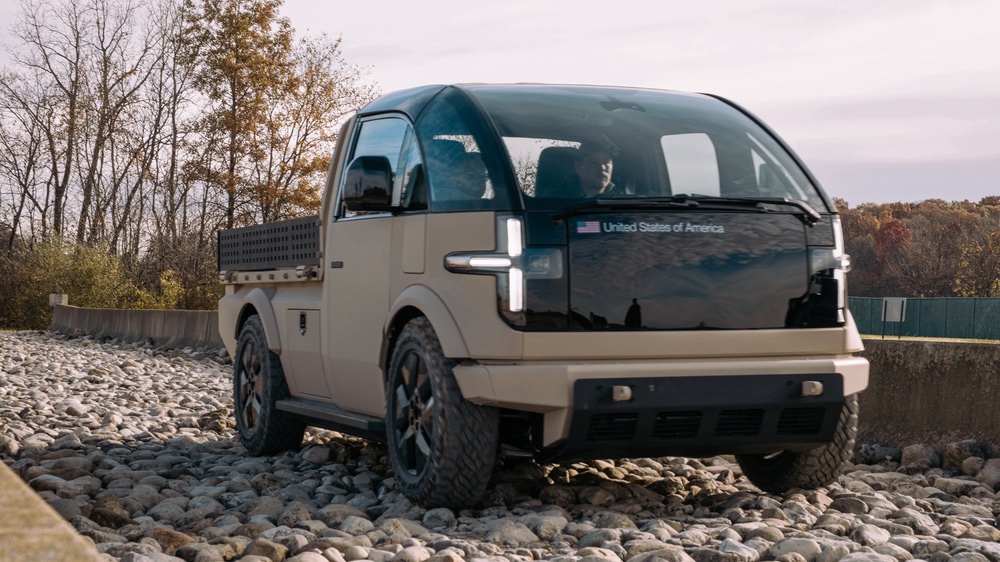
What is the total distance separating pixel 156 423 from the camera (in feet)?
31.7

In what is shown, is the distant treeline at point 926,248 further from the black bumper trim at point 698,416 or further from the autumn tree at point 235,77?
the black bumper trim at point 698,416

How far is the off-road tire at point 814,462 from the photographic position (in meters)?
5.72

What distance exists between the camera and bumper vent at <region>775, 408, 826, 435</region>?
5359 millimetres

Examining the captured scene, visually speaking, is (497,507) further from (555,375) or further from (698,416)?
(698,416)

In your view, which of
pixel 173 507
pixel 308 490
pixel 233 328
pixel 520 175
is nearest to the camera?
pixel 520 175

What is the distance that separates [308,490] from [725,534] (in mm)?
2343

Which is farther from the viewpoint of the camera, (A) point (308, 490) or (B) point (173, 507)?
(A) point (308, 490)

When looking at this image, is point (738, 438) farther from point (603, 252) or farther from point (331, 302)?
point (331, 302)

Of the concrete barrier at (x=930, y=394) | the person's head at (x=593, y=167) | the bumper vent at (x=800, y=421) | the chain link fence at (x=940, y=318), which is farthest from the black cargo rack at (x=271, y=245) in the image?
the chain link fence at (x=940, y=318)

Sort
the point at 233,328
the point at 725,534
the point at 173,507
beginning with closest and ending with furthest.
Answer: the point at 725,534 < the point at 173,507 < the point at 233,328

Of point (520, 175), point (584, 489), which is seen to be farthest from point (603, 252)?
point (584, 489)

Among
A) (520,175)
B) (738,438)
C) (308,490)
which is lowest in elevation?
(308,490)

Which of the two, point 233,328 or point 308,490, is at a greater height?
point 233,328

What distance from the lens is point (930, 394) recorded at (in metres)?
7.45
